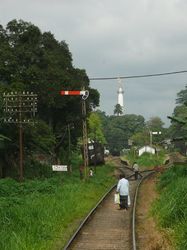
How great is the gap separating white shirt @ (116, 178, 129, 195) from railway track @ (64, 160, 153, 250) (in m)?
1.05

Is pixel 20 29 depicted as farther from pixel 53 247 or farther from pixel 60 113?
pixel 53 247

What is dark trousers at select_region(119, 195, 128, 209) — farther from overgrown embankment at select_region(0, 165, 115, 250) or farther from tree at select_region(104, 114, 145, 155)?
tree at select_region(104, 114, 145, 155)

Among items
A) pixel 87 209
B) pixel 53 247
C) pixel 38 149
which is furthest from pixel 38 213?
pixel 38 149

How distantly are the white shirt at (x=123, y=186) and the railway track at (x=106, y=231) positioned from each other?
1046 mm

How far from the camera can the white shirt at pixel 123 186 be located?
20862mm

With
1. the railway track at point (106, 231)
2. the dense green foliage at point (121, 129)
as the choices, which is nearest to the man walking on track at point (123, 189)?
the railway track at point (106, 231)

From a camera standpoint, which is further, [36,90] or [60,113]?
[60,113]

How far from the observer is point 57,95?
157 ft

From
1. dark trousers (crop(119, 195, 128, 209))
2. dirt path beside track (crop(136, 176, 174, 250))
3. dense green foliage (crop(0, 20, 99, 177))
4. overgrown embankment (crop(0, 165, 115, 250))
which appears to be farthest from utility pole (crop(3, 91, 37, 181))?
dark trousers (crop(119, 195, 128, 209))

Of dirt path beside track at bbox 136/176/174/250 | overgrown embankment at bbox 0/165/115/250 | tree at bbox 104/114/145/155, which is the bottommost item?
dirt path beside track at bbox 136/176/174/250

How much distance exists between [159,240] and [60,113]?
38859 mm

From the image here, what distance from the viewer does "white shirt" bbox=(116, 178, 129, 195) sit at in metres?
20.9

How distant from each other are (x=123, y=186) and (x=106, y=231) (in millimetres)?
3655

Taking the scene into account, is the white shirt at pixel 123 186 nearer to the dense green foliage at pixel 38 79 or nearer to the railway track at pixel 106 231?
the railway track at pixel 106 231
